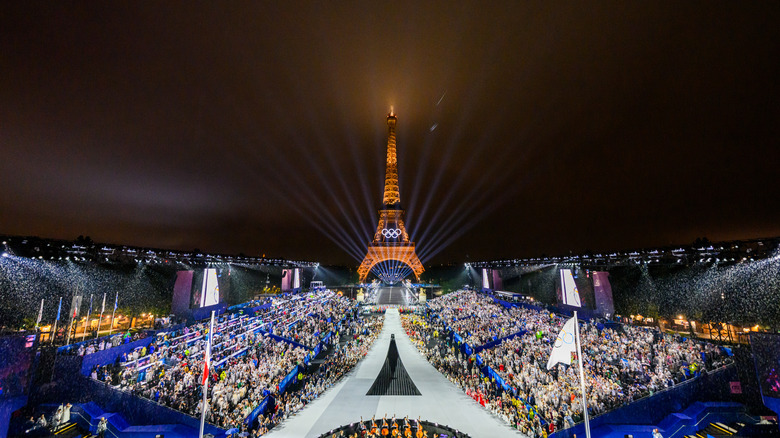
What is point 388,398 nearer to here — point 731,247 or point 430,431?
point 430,431

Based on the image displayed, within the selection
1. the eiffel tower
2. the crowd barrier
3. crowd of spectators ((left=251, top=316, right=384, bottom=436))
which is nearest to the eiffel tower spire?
the eiffel tower

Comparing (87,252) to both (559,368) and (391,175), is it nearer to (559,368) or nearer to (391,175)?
(559,368)

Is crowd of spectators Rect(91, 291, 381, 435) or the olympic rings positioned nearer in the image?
crowd of spectators Rect(91, 291, 381, 435)

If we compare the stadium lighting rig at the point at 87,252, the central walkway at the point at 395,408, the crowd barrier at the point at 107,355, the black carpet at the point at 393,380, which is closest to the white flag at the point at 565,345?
the central walkway at the point at 395,408

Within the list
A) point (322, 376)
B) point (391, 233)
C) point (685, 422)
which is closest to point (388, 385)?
point (322, 376)

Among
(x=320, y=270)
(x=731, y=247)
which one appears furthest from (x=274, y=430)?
(x=320, y=270)

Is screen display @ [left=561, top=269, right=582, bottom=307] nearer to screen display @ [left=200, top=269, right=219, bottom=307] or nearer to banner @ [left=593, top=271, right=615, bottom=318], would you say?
banner @ [left=593, top=271, right=615, bottom=318]

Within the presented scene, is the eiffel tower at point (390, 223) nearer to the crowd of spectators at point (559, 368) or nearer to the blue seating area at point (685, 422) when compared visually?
the crowd of spectators at point (559, 368)

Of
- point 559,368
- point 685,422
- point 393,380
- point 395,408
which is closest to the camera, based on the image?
point 685,422
